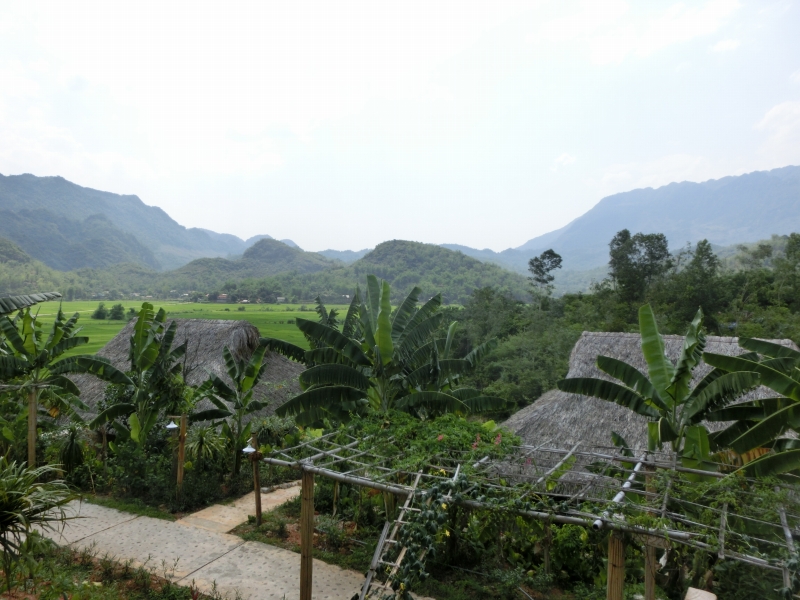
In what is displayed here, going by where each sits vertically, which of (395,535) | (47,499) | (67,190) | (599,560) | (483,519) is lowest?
(599,560)

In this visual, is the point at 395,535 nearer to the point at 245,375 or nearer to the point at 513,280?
the point at 245,375

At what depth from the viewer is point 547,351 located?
19109 millimetres

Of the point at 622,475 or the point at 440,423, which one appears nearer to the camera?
the point at 622,475

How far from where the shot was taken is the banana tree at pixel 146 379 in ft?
28.5

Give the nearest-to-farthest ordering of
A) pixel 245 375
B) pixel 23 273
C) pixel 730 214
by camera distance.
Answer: pixel 245 375
pixel 23 273
pixel 730 214

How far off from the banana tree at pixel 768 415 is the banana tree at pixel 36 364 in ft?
29.1

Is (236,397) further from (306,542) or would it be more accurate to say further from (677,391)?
(677,391)

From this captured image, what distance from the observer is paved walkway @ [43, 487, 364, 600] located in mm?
6012

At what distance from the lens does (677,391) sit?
550 cm

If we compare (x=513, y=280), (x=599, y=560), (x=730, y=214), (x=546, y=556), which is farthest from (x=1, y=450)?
(x=730, y=214)

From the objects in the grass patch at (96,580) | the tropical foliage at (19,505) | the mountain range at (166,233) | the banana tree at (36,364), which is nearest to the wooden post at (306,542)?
the grass patch at (96,580)

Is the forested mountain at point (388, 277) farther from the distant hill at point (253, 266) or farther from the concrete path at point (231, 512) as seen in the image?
the concrete path at point (231, 512)

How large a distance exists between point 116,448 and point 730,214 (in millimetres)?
223441

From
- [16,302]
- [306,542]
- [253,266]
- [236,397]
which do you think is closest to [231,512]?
[236,397]
